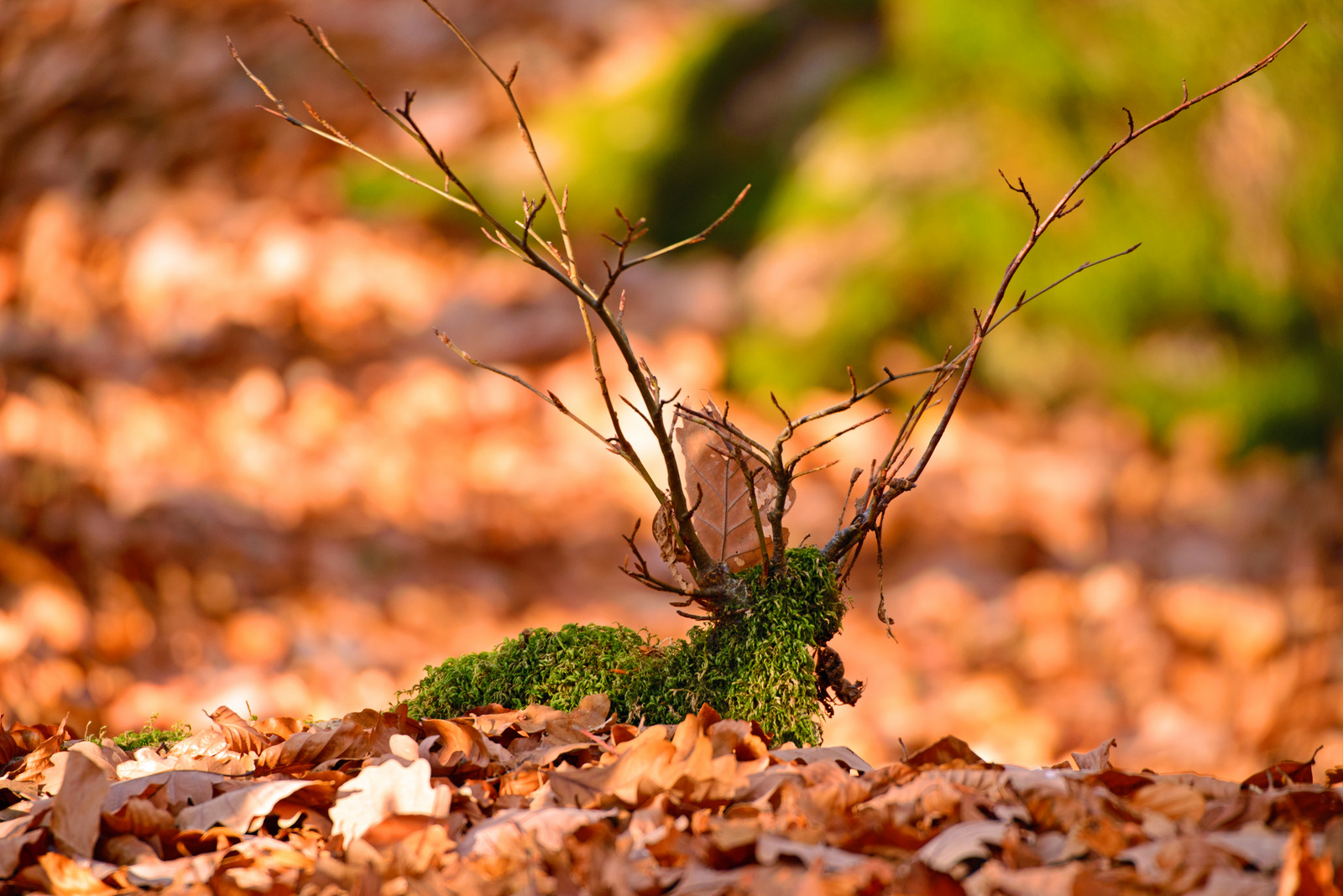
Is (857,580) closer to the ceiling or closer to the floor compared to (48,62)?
closer to the floor

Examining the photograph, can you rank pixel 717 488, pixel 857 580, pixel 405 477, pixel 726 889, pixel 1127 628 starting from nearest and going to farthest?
pixel 726 889, pixel 717 488, pixel 1127 628, pixel 857 580, pixel 405 477

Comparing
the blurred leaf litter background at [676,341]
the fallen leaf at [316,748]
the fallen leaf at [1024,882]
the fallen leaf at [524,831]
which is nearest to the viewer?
the fallen leaf at [1024,882]

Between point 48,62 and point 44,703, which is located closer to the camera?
point 44,703

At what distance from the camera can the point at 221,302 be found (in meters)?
3.16

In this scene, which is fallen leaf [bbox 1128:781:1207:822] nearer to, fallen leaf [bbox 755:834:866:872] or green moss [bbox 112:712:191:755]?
fallen leaf [bbox 755:834:866:872]

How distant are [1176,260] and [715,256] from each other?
1430 millimetres

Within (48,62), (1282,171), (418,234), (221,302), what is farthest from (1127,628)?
(48,62)

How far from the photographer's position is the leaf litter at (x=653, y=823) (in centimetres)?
71

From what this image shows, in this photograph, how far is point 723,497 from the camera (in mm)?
1185

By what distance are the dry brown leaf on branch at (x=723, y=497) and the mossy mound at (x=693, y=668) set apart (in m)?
0.03

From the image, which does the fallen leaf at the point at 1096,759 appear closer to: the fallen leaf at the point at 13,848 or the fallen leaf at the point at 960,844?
the fallen leaf at the point at 960,844

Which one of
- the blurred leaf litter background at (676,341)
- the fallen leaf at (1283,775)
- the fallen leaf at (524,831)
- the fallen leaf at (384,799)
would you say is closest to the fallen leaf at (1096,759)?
the fallen leaf at (1283,775)

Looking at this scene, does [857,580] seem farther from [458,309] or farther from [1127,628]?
[458,309]

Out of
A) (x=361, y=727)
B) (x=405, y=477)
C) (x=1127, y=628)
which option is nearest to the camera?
(x=361, y=727)
